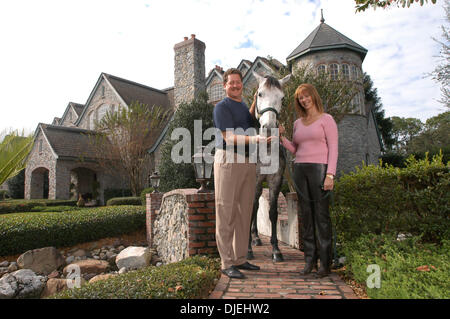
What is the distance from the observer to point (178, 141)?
47.3ft

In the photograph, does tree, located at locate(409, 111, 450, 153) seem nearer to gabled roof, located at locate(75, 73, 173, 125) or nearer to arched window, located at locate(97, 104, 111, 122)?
gabled roof, located at locate(75, 73, 173, 125)

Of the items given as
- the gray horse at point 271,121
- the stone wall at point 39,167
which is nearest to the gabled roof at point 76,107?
the stone wall at point 39,167

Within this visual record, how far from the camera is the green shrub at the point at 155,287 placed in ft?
8.36

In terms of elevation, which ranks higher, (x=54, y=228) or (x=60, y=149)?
(x=60, y=149)

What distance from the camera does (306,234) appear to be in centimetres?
341

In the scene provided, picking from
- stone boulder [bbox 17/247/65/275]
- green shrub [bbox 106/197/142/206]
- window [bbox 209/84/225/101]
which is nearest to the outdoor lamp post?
stone boulder [bbox 17/247/65/275]

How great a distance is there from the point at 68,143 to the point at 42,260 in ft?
48.9

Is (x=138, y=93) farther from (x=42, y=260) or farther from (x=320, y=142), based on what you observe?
(x=320, y=142)

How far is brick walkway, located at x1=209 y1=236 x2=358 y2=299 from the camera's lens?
8.95 ft

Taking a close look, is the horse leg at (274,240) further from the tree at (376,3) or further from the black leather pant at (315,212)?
the tree at (376,3)

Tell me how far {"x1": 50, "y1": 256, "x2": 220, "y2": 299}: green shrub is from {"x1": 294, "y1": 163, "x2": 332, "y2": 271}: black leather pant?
1135 millimetres
